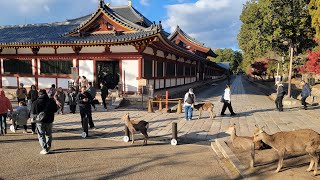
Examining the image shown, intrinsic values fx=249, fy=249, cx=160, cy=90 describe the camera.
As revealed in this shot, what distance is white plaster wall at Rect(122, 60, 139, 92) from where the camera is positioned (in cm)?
1749

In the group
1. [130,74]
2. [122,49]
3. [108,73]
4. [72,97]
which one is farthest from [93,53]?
[72,97]

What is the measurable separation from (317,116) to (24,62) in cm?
2107

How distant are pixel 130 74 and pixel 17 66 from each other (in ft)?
33.9

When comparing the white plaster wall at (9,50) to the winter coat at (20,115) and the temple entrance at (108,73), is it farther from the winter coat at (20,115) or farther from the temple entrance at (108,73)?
the winter coat at (20,115)

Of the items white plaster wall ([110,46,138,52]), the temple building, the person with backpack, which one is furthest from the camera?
white plaster wall ([110,46,138,52])

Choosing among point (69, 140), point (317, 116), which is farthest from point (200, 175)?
point (317, 116)

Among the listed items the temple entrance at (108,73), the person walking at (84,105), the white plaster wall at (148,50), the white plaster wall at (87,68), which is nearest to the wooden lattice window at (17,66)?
the white plaster wall at (87,68)

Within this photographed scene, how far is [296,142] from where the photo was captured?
18.4ft

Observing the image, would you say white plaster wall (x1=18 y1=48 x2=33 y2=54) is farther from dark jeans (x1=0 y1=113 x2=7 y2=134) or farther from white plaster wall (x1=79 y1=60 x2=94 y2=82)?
dark jeans (x1=0 y1=113 x2=7 y2=134)

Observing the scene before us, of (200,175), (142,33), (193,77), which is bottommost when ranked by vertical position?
(200,175)

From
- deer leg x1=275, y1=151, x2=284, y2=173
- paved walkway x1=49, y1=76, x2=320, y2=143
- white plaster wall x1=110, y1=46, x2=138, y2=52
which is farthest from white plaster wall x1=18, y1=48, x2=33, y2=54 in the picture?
deer leg x1=275, y1=151, x2=284, y2=173

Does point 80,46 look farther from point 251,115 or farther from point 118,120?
point 251,115

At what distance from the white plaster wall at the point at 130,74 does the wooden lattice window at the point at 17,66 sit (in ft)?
27.8

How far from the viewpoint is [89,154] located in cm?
730
